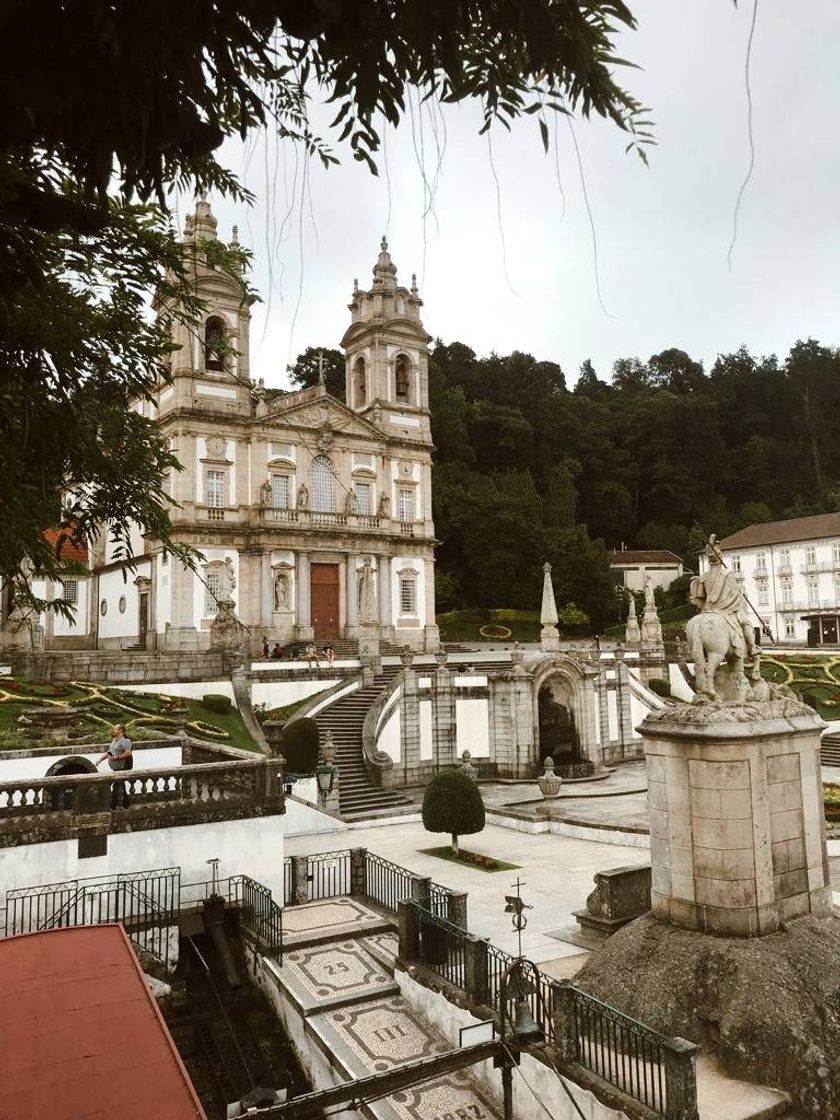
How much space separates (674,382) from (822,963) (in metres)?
91.5

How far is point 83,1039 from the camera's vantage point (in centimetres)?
583

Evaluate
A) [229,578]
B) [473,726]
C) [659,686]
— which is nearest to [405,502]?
[229,578]

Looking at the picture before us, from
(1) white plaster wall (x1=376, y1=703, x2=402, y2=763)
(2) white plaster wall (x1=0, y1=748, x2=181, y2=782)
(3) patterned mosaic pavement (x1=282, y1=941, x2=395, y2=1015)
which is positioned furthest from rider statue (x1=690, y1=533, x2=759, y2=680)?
(1) white plaster wall (x1=376, y1=703, x2=402, y2=763)

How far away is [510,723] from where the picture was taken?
27219 mm

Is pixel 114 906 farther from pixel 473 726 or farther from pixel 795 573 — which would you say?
pixel 795 573

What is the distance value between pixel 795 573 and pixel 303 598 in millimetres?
42047

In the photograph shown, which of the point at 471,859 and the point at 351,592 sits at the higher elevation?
the point at 351,592

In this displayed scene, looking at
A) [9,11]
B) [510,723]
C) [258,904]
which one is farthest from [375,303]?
[9,11]

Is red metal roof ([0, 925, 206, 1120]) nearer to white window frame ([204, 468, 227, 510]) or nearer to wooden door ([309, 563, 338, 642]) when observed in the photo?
white window frame ([204, 468, 227, 510])

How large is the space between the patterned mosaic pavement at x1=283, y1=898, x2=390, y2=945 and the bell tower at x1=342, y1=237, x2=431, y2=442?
99.4 feet

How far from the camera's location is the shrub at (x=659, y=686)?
34844 mm

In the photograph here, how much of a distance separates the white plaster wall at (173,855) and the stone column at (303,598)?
22.8 metres

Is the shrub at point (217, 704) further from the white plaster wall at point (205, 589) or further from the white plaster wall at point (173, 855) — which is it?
the white plaster wall at point (173, 855)

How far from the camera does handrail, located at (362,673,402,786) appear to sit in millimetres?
23953
